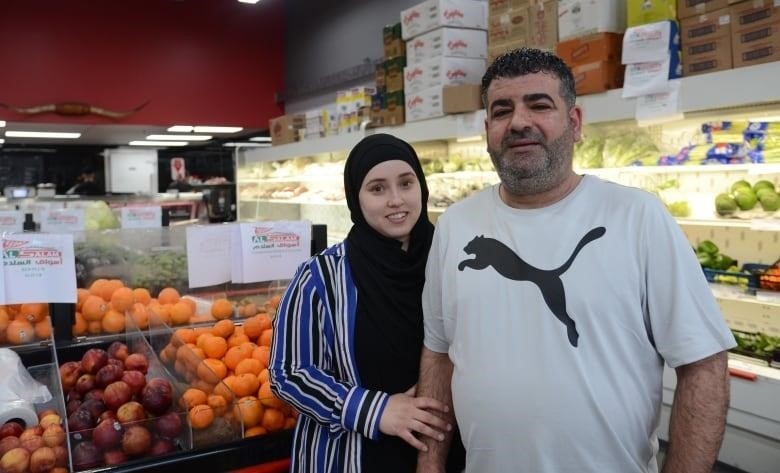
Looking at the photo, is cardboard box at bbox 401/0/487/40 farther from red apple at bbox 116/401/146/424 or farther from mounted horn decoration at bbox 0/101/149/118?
mounted horn decoration at bbox 0/101/149/118

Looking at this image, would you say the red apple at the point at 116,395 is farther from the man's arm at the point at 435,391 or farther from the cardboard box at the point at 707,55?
the cardboard box at the point at 707,55

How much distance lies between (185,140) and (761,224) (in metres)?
10.2

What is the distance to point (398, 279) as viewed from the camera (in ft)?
5.39

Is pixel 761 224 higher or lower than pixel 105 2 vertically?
lower

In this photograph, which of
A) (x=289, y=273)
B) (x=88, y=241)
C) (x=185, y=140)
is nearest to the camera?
(x=289, y=273)

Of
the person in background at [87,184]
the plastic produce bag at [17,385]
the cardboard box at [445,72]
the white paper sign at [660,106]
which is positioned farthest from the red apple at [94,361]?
the person in background at [87,184]

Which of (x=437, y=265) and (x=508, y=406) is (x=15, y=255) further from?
(x=508, y=406)

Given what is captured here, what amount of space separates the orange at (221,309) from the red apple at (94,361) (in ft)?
1.80

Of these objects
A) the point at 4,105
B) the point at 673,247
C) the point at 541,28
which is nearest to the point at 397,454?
the point at 673,247

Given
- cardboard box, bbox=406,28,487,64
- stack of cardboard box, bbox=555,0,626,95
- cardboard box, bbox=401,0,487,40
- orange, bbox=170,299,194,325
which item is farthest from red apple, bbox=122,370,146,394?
cardboard box, bbox=401,0,487,40

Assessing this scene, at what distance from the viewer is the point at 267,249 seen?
2.58 m

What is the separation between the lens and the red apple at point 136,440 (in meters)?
1.67

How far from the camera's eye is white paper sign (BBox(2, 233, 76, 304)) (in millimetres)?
2199

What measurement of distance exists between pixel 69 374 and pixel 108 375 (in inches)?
8.2
